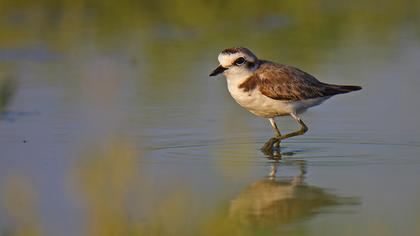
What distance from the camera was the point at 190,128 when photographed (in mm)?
8727

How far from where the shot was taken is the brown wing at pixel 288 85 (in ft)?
27.2

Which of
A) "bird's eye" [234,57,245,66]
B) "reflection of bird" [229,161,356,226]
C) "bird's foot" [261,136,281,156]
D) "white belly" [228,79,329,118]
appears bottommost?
"reflection of bird" [229,161,356,226]

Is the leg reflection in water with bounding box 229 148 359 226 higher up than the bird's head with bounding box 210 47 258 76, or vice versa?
the bird's head with bounding box 210 47 258 76

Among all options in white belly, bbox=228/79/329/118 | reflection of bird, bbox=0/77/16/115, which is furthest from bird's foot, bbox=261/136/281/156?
reflection of bird, bbox=0/77/16/115

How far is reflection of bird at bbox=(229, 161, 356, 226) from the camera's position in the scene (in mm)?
5867

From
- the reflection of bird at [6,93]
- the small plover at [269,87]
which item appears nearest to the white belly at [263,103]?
the small plover at [269,87]

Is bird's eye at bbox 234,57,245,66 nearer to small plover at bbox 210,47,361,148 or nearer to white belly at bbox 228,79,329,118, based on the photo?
small plover at bbox 210,47,361,148

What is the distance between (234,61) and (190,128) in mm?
802

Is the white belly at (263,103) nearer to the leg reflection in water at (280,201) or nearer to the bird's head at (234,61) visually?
the bird's head at (234,61)

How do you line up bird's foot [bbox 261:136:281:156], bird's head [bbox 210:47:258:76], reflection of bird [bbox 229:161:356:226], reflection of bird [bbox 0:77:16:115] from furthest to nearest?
reflection of bird [bbox 0:77:16:115] < bird's head [bbox 210:47:258:76] < bird's foot [bbox 261:136:281:156] < reflection of bird [bbox 229:161:356:226]

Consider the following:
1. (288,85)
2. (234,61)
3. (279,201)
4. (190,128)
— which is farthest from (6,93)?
(279,201)

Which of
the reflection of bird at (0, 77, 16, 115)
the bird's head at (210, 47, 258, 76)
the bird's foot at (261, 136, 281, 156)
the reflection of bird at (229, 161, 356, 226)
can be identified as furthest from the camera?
the reflection of bird at (0, 77, 16, 115)

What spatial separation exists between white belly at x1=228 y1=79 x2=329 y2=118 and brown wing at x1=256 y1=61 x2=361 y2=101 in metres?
0.04

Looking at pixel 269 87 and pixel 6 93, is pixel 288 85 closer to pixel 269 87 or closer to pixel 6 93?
→ pixel 269 87
